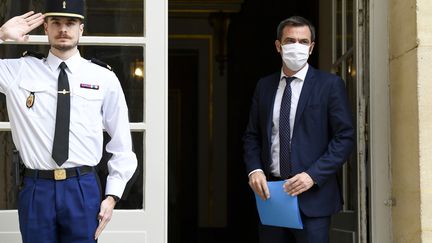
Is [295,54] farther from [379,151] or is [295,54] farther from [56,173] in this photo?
[56,173]

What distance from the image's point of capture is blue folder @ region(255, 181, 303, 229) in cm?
387

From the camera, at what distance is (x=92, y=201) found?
3.23m

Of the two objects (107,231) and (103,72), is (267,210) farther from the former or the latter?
(103,72)

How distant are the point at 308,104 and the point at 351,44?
2.39ft

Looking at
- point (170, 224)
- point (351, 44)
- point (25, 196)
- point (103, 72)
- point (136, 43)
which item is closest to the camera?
point (25, 196)

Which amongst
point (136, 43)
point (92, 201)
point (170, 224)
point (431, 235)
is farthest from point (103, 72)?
point (170, 224)

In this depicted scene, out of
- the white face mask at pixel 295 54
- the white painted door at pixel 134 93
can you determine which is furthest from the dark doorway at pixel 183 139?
the white face mask at pixel 295 54

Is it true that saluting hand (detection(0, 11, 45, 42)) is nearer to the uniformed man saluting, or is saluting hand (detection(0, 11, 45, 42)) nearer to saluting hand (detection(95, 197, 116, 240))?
the uniformed man saluting

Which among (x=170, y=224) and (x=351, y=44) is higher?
(x=351, y=44)

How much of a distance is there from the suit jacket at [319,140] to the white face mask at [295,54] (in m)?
0.10

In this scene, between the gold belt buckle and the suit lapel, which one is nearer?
the gold belt buckle

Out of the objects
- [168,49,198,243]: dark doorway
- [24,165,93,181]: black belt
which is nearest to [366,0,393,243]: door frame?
[24,165,93,181]: black belt

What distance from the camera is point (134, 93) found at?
4.18 metres

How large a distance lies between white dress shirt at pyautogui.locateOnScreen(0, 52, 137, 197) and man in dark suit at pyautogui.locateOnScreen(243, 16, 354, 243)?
31.7 inches
